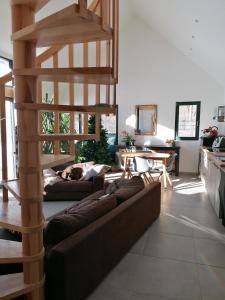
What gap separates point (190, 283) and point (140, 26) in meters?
7.03

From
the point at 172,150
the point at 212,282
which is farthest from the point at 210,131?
the point at 212,282

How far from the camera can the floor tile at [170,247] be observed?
101 inches

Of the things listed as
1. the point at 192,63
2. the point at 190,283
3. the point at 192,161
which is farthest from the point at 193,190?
the point at 192,63

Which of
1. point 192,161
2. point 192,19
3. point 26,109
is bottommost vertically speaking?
point 192,161

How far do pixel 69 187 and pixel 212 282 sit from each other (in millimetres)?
2862

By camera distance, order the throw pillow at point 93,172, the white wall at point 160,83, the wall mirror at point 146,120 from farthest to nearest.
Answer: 1. the wall mirror at point 146,120
2. the white wall at point 160,83
3. the throw pillow at point 93,172

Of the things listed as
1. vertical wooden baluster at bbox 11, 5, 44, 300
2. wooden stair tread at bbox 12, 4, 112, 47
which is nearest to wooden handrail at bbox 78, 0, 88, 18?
wooden stair tread at bbox 12, 4, 112, 47

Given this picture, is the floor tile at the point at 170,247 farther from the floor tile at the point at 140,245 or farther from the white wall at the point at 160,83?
the white wall at the point at 160,83

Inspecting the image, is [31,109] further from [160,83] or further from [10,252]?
[160,83]

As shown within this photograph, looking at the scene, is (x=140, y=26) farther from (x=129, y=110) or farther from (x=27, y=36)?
(x=27, y=36)

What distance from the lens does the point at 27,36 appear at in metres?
1.44

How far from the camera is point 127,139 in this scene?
723 cm

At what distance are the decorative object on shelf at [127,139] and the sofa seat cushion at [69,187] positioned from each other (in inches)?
123

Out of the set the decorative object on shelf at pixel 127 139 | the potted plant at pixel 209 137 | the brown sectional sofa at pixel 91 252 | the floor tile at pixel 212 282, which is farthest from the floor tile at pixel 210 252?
the decorative object on shelf at pixel 127 139
